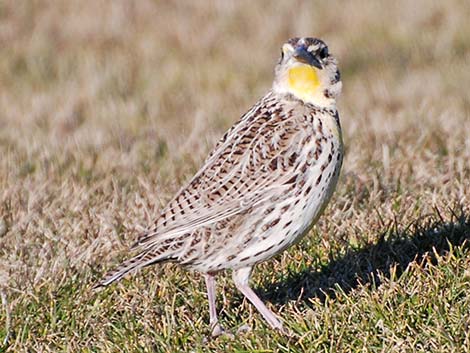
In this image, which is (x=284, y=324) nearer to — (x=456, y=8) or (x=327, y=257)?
(x=327, y=257)

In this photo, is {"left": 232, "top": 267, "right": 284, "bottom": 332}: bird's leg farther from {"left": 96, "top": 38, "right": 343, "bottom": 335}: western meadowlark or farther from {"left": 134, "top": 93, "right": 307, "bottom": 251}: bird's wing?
{"left": 134, "top": 93, "right": 307, "bottom": 251}: bird's wing

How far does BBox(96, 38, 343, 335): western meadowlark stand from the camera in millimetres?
4570

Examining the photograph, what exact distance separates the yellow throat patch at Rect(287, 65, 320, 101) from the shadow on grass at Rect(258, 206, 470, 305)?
77 centimetres

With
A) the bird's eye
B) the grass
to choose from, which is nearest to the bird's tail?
the grass

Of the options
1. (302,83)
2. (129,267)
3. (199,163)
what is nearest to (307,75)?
(302,83)

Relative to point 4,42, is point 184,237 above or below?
above

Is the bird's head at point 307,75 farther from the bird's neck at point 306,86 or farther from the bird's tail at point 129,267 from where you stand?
the bird's tail at point 129,267

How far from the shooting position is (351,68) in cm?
963

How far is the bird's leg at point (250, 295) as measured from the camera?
14.8ft

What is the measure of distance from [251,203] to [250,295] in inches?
15.2

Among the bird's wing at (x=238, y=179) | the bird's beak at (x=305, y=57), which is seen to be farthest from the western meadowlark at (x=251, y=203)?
the bird's beak at (x=305, y=57)

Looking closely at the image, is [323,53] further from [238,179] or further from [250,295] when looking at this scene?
[250,295]

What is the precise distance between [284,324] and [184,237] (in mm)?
544

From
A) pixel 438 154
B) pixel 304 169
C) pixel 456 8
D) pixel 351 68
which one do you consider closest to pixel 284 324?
pixel 304 169
